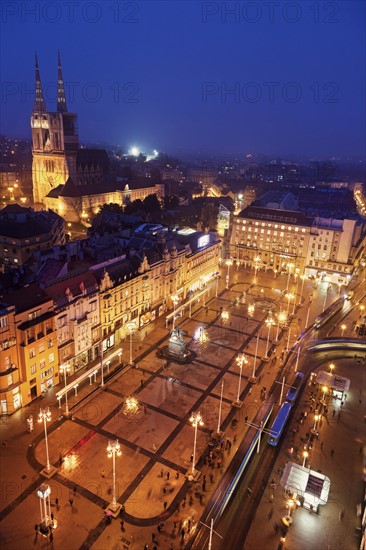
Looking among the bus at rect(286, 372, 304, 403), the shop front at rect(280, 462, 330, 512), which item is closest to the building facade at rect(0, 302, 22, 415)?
the shop front at rect(280, 462, 330, 512)

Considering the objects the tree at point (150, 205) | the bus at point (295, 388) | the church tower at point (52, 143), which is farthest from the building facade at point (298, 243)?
the church tower at point (52, 143)

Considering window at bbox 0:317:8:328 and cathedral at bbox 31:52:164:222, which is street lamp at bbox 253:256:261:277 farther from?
window at bbox 0:317:8:328

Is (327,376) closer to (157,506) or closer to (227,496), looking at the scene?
(227,496)

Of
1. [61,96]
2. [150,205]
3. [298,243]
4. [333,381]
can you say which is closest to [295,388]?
[333,381]

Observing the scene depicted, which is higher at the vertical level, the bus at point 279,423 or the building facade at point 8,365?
the building facade at point 8,365

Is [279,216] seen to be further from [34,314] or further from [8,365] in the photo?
[8,365]

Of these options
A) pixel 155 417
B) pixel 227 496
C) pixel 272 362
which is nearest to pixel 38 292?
pixel 155 417

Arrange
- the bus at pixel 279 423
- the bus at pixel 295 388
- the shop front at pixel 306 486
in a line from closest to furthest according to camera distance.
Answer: the shop front at pixel 306 486
the bus at pixel 279 423
the bus at pixel 295 388

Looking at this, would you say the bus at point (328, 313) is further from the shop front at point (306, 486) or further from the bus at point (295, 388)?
the shop front at point (306, 486)
